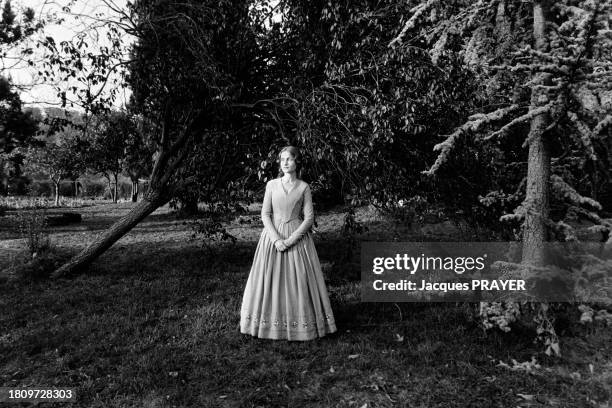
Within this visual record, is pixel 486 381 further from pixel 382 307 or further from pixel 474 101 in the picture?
pixel 474 101

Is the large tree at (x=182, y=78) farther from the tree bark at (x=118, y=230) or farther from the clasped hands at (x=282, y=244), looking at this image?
the clasped hands at (x=282, y=244)

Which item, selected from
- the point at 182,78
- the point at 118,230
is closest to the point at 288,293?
the point at 182,78

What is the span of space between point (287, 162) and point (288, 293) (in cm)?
157

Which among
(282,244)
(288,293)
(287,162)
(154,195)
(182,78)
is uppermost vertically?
(182,78)

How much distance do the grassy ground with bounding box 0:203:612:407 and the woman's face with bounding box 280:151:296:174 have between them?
6.87 ft

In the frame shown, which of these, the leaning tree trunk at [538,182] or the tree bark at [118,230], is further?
the tree bark at [118,230]

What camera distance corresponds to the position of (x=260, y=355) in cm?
441

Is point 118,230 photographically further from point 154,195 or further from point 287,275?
point 287,275

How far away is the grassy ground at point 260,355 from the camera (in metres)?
3.64

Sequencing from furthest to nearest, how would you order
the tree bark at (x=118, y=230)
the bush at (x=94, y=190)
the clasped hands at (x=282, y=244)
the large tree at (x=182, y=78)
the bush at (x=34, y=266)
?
the bush at (x=94, y=190), the tree bark at (x=118, y=230), the bush at (x=34, y=266), the large tree at (x=182, y=78), the clasped hands at (x=282, y=244)

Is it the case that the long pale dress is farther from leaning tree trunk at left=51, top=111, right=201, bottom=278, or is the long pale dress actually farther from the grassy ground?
leaning tree trunk at left=51, top=111, right=201, bottom=278

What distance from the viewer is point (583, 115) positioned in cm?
411

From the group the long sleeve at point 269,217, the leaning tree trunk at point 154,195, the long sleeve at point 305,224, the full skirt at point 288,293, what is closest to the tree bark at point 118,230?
the leaning tree trunk at point 154,195

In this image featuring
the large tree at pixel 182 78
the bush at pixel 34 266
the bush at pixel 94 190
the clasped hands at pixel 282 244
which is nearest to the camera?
the clasped hands at pixel 282 244
